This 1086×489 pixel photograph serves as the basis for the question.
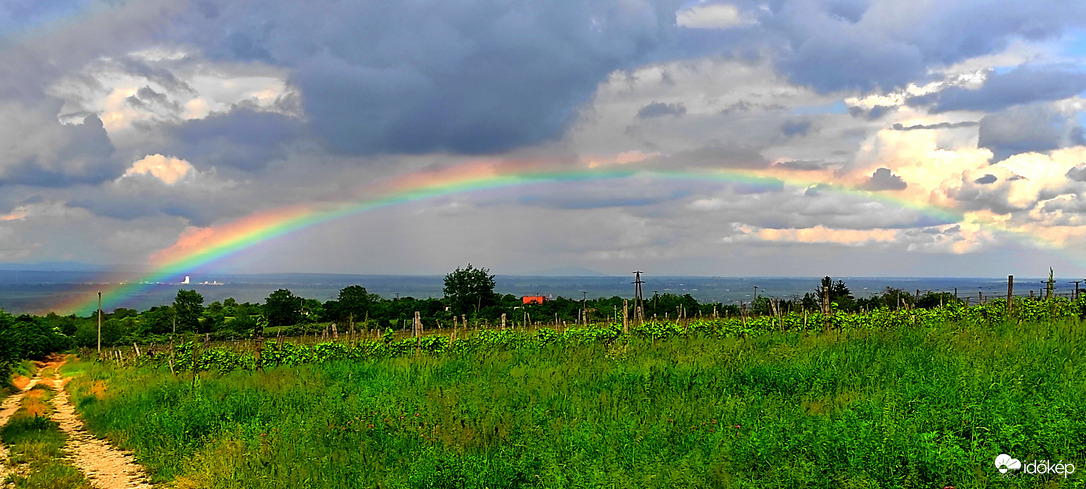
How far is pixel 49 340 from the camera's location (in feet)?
229

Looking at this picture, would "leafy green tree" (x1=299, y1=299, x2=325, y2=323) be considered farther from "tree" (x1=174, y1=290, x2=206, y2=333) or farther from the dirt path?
the dirt path

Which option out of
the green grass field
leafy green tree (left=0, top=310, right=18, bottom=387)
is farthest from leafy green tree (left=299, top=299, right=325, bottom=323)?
the green grass field

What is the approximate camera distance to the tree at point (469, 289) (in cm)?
8988

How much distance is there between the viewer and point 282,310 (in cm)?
8894

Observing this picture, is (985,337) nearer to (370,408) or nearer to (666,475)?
(666,475)

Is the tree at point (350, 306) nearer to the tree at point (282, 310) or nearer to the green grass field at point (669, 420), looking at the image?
the tree at point (282, 310)

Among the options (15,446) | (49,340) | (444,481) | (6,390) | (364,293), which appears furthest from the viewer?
(364,293)

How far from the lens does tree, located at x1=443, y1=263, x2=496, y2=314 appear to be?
8988 centimetres

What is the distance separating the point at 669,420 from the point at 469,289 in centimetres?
8425

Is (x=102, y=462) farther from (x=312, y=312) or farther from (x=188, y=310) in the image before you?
(x=188, y=310)

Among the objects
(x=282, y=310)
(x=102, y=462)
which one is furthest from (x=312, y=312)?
(x=102, y=462)

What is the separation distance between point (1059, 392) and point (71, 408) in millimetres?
27065

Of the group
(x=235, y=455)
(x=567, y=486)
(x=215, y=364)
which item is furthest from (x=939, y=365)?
(x=215, y=364)

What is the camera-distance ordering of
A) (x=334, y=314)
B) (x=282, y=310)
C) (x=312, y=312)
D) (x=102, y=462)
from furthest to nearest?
(x=312, y=312) → (x=282, y=310) → (x=334, y=314) → (x=102, y=462)
